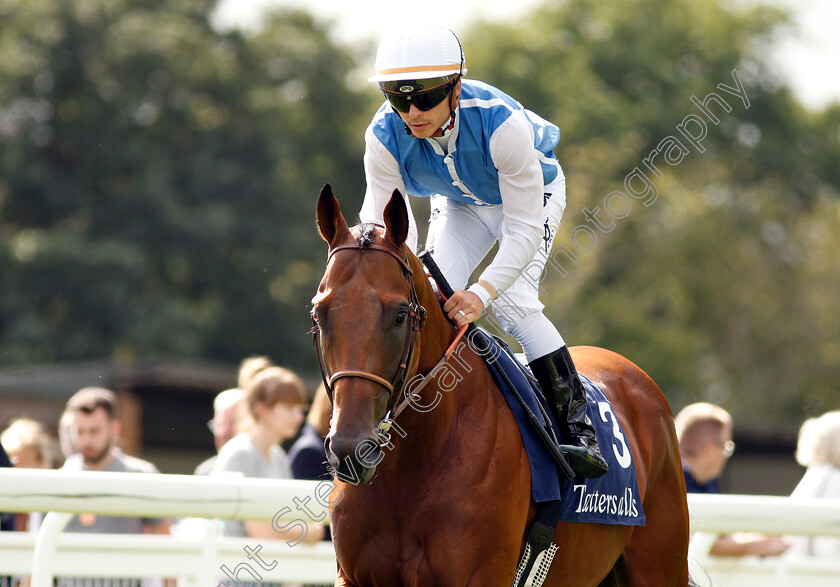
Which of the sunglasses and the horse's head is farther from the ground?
the sunglasses

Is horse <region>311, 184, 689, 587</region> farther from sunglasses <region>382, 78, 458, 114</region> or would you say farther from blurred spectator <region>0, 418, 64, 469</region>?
blurred spectator <region>0, 418, 64, 469</region>

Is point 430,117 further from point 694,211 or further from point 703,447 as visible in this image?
point 694,211

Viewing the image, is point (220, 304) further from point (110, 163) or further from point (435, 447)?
point (435, 447)

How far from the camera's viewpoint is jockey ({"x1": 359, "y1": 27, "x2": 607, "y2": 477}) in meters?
3.77

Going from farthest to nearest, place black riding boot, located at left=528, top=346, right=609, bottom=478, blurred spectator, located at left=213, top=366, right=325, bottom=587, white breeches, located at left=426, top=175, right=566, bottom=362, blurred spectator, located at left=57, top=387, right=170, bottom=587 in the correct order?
blurred spectator, located at left=57, top=387, right=170, bottom=587, blurred spectator, located at left=213, top=366, right=325, bottom=587, white breeches, located at left=426, top=175, right=566, bottom=362, black riding boot, located at left=528, top=346, right=609, bottom=478

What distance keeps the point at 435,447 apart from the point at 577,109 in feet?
92.4

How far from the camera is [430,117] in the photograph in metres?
3.83

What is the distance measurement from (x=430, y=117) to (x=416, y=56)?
0.22 m

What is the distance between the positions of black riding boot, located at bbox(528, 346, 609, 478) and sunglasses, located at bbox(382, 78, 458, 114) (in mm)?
1068

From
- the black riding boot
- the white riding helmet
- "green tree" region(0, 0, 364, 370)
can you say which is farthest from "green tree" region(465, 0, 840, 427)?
the white riding helmet

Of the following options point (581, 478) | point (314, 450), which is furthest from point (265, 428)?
point (581, 478)

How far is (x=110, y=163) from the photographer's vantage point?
86.2 feet

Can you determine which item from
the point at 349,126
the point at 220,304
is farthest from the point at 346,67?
the point at 220,304

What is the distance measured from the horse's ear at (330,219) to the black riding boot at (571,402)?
108 centimetres
